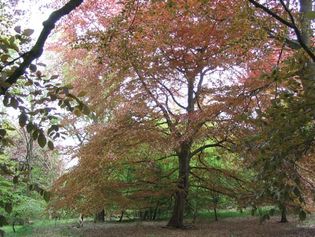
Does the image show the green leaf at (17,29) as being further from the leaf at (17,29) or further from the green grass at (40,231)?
the green grass at (40,231)

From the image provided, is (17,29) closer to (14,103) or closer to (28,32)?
(28,32)

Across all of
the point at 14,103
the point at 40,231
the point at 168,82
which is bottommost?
the point at 40,231

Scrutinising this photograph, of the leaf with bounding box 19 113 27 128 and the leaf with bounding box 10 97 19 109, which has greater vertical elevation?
the leaf with bounding box 10 97 19 109

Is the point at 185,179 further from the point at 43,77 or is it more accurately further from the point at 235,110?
the point at 43,77

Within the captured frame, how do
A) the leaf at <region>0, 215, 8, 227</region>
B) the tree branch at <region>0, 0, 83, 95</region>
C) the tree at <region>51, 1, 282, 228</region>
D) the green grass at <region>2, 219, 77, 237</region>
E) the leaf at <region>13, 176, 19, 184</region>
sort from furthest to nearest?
the green grass at <region>2, 219, 77, 237</region> < the tree at <region>51, 1, 282, 228</region> < the leaf at <region>13, 176, 19, 184</region> < the tree branch at <region>0, 0, 83, 95</region> < the leaf at <region>0, 215, 8, 227</region>

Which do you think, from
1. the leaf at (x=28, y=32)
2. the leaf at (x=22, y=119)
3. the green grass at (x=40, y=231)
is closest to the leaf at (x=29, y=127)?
the leaf at (x=22, y=119)

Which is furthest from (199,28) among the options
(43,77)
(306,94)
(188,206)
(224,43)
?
(188,206)

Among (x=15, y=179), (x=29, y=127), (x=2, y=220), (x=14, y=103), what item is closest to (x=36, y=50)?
(x=14, y=103)

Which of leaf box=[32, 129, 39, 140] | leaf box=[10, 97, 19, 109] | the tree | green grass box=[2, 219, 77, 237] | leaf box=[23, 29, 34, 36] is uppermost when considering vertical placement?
the tree

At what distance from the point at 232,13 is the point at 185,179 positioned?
686cm

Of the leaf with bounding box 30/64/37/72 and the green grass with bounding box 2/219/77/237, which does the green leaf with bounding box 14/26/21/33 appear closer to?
the leaf with bounding box 30/64/37/72

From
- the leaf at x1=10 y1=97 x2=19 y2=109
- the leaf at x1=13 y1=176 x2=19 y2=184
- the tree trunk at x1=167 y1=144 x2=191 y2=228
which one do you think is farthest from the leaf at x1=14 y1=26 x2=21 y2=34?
the tree trunk at x1=167 y1=144 x2=191 y2=228

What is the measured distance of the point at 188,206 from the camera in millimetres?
17828

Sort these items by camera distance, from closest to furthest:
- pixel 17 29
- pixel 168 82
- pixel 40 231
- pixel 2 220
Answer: pixel 2 220, pixel 17 29, pixel 168 82, pixel 40 231
